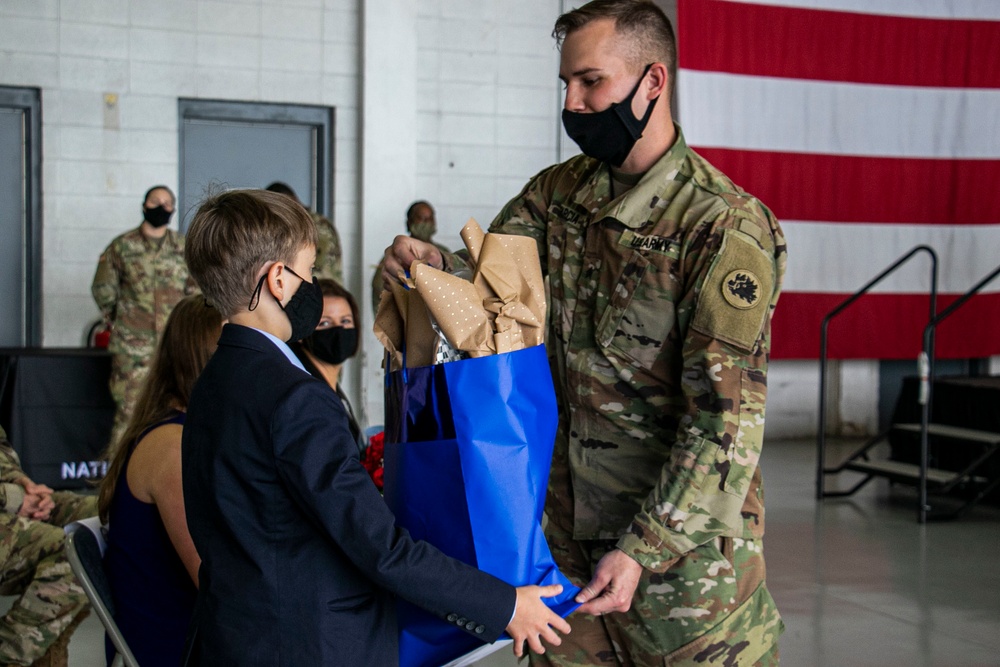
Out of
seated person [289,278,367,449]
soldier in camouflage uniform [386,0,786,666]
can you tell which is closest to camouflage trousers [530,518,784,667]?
soldier in camouflage uniform [386,0,786,666]

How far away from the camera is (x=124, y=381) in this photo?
5840 mm

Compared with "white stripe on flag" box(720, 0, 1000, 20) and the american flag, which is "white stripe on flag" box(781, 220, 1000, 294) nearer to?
the american flag

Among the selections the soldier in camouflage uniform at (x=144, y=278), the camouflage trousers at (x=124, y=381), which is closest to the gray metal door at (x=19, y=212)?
the soldier in camouflage uniform at (x=144, y=278)

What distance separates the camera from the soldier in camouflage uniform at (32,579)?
8.38 ft

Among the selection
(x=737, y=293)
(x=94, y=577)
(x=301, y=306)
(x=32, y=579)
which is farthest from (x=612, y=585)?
(x=32, y=579)

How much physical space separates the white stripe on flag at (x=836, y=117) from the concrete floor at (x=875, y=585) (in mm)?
2756

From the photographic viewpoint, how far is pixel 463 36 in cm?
802

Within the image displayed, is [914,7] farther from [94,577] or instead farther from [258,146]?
[94,577]

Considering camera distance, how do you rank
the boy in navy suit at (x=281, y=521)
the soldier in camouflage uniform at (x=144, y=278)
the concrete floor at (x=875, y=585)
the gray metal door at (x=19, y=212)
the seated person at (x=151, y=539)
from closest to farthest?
the boy in navy suit at (x=281, y=521), the seated person at (x=151, y=539), the concrete floor at (x=875, y=585), the soldier in camouflage uniform at (x=144, y=278), the gray metal door at (x=19, y=212)

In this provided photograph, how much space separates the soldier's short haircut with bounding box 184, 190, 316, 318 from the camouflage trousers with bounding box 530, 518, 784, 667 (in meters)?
0.72

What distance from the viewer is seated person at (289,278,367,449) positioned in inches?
117

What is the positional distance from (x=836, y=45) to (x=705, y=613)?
23.2 feet

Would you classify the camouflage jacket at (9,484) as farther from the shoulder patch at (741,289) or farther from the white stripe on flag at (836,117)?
the white stripe on flag at (836,117)

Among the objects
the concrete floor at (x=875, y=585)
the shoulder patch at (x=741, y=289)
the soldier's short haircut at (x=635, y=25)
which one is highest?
the soldier's short haircut at (x=635, y=25)
